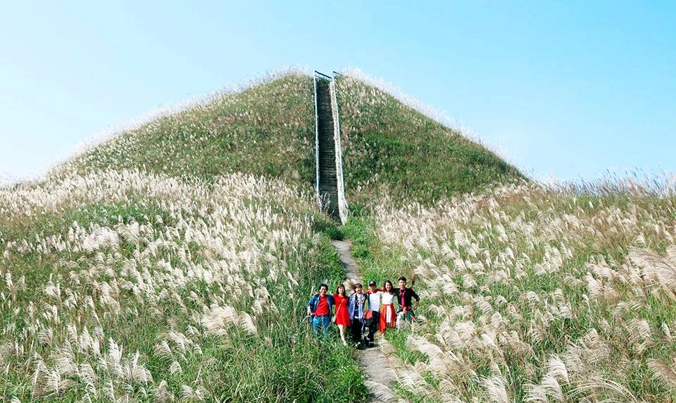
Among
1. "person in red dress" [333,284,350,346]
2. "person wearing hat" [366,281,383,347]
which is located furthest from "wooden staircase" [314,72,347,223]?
"person in red dress" [333,284,350,346]

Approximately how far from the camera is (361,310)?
1020 centimetres

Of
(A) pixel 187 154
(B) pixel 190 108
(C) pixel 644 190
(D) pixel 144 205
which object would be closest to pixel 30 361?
(D) pixel 144 205

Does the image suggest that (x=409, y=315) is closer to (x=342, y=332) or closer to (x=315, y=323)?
(x=342, y=332)

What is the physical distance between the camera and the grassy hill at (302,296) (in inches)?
253

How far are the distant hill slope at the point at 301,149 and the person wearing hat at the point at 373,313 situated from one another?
16.1 meters

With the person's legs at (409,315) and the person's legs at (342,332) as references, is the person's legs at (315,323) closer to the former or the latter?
the person's legs at (342,332)

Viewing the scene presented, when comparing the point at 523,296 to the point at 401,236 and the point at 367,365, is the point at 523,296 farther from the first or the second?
the point at 401,236

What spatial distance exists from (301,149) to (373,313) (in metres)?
22.7

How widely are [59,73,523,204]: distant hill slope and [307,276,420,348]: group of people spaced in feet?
53.1

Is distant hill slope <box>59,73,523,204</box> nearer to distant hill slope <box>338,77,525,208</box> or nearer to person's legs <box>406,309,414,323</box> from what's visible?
distant hill slope <box>338,77,525,208</box>

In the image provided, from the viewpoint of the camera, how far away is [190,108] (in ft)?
136

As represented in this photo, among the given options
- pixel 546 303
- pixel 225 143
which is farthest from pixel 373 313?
pixel 225 143

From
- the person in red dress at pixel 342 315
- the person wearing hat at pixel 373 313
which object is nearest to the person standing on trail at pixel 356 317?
the person wearing hat at pixel 373 313

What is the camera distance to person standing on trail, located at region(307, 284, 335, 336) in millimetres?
9539
